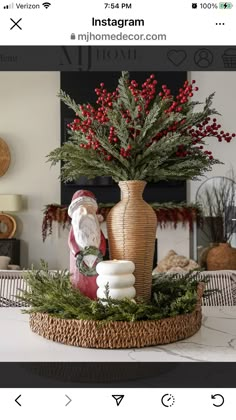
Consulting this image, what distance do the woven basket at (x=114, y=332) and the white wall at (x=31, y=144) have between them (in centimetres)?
504

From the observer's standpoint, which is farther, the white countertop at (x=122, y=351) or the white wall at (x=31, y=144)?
the white wall at (x=31, y=144)

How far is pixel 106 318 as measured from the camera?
3.06 feet

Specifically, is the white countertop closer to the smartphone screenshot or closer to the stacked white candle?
the smartphone screenshot

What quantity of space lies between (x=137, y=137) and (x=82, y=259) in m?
0.29

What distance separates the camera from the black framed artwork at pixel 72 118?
19.0 feet

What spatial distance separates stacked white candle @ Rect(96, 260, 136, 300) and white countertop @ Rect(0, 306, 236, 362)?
108 mm

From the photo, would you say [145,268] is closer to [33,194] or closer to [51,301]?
[51,301]
